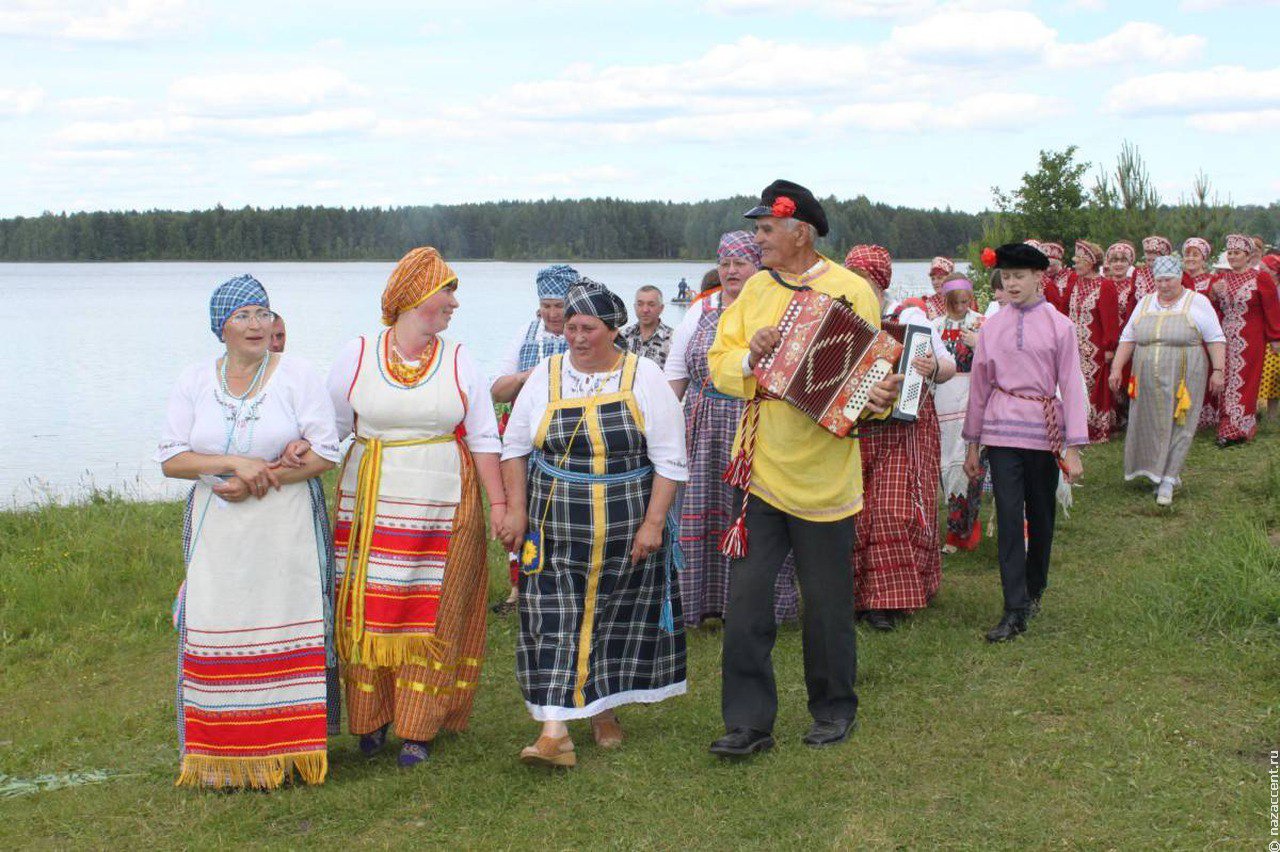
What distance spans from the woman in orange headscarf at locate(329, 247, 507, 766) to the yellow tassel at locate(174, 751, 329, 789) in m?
0.28

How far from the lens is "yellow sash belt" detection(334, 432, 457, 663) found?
211 inches

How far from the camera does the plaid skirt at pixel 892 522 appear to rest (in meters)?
7.24

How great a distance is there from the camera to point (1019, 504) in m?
6.67

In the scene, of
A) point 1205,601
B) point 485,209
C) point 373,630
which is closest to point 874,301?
point 373,630

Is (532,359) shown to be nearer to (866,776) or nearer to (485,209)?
(866,776)

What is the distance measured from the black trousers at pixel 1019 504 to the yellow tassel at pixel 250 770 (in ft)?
11.1

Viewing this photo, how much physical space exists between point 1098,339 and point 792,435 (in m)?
9.43

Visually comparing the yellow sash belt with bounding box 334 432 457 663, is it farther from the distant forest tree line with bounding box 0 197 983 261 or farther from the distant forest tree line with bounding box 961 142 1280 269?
the distant forest tree line with bounding box 0 197 983 261

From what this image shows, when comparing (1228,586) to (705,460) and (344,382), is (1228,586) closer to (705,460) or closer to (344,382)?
(705,460)

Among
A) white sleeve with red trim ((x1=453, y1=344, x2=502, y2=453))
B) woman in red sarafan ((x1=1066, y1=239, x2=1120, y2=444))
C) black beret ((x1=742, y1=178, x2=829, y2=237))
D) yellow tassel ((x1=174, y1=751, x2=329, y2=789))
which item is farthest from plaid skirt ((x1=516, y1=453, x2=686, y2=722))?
woman in red sarafan ((x1=1066, y1=239, x2=1120, y2=444))

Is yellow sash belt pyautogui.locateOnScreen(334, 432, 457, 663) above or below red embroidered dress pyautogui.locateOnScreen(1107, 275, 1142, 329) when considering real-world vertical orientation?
below

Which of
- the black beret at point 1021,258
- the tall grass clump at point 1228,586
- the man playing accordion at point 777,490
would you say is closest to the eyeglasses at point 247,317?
the man playing accordion at point 777,490

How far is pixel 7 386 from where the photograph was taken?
98.3ft

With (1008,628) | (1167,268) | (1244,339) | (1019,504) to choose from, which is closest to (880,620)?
(1008,628)
